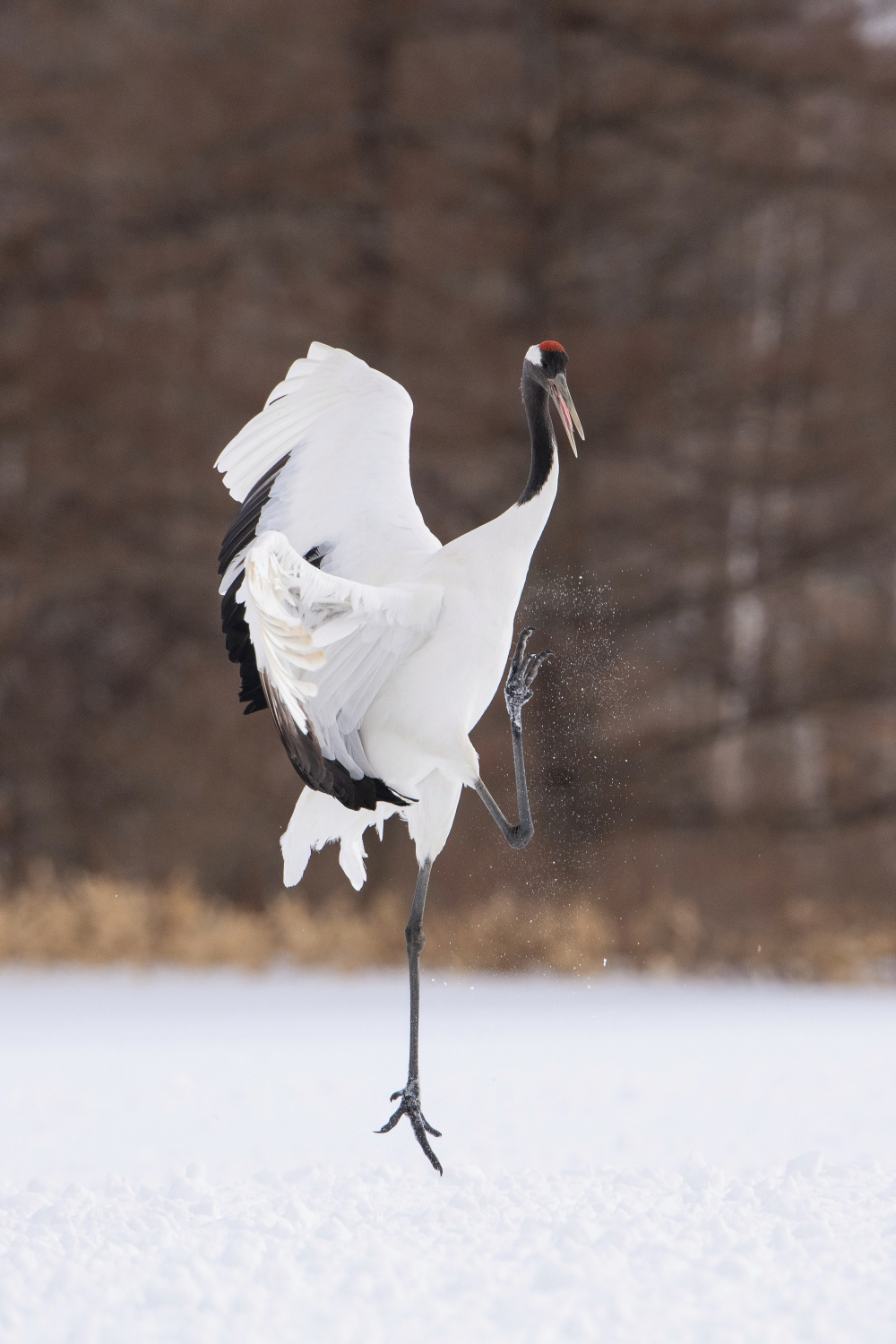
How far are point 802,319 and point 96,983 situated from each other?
15.7 feet

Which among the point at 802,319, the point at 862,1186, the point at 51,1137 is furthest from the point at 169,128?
the point at 862,1186

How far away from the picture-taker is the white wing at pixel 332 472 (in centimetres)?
367

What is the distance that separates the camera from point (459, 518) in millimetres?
7695

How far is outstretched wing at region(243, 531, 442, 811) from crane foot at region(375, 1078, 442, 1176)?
2.11 feet

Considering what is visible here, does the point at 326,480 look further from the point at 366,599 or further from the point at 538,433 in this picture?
the point at 366,599

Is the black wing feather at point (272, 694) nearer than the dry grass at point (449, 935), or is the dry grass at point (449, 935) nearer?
the black wing feather at point (272, 694)

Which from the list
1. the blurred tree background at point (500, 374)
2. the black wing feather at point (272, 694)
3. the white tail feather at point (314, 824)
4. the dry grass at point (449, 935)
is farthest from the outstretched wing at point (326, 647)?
the dry grass at point (449, 935)

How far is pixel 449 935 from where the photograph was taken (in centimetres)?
772

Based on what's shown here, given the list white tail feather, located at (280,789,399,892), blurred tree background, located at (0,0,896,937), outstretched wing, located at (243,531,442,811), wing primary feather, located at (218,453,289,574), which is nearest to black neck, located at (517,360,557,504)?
outstretched wing, located at (243,531,442,811)

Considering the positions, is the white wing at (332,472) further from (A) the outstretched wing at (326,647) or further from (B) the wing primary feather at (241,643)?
(A) the outstretched wing at (326,647)

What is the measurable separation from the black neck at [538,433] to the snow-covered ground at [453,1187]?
147 centimetres

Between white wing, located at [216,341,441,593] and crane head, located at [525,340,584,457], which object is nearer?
crane head, located at [525,340,584,457]

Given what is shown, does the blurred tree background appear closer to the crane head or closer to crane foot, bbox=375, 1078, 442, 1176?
crane foot, bbox=375, 1078, 442, 1176

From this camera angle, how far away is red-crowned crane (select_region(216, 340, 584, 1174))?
3111mm
